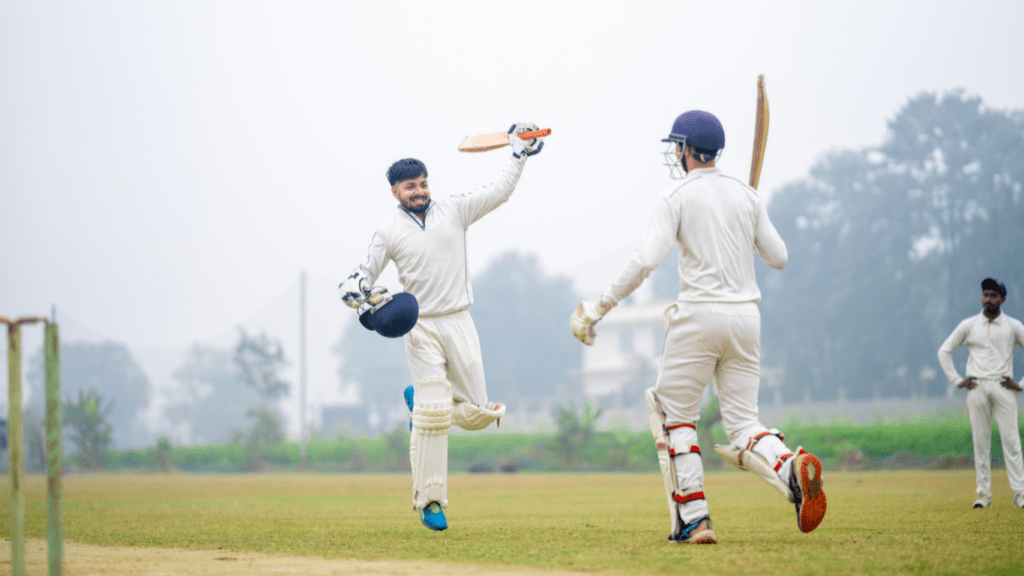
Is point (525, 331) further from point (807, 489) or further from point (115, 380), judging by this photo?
point (807, 489)

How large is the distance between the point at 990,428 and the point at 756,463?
16.7 ft

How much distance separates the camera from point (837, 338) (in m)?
51.4

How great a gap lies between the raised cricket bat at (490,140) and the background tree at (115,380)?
8599cm

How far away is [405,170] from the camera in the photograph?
21.5 ft

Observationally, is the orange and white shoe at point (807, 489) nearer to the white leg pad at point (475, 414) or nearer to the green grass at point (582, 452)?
the white leg pad at point (475, 414)

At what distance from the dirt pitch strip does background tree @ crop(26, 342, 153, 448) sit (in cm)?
8640

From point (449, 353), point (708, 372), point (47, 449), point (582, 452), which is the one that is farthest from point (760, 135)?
point (582, 452)

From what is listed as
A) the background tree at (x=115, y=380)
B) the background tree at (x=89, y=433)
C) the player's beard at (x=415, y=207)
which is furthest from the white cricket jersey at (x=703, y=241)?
the background tree at (x=115, y=380)

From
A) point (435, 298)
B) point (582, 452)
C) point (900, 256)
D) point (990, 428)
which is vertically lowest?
point (582, 452)

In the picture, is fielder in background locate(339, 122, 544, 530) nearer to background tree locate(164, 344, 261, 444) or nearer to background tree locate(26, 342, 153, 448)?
background tree locate(164, 344, 261, 444)

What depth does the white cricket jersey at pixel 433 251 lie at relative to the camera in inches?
250

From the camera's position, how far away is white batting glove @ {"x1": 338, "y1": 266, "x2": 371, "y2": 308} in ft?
19.9

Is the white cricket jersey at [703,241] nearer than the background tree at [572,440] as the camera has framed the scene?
Yes

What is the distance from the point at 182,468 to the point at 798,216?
3848 cm
